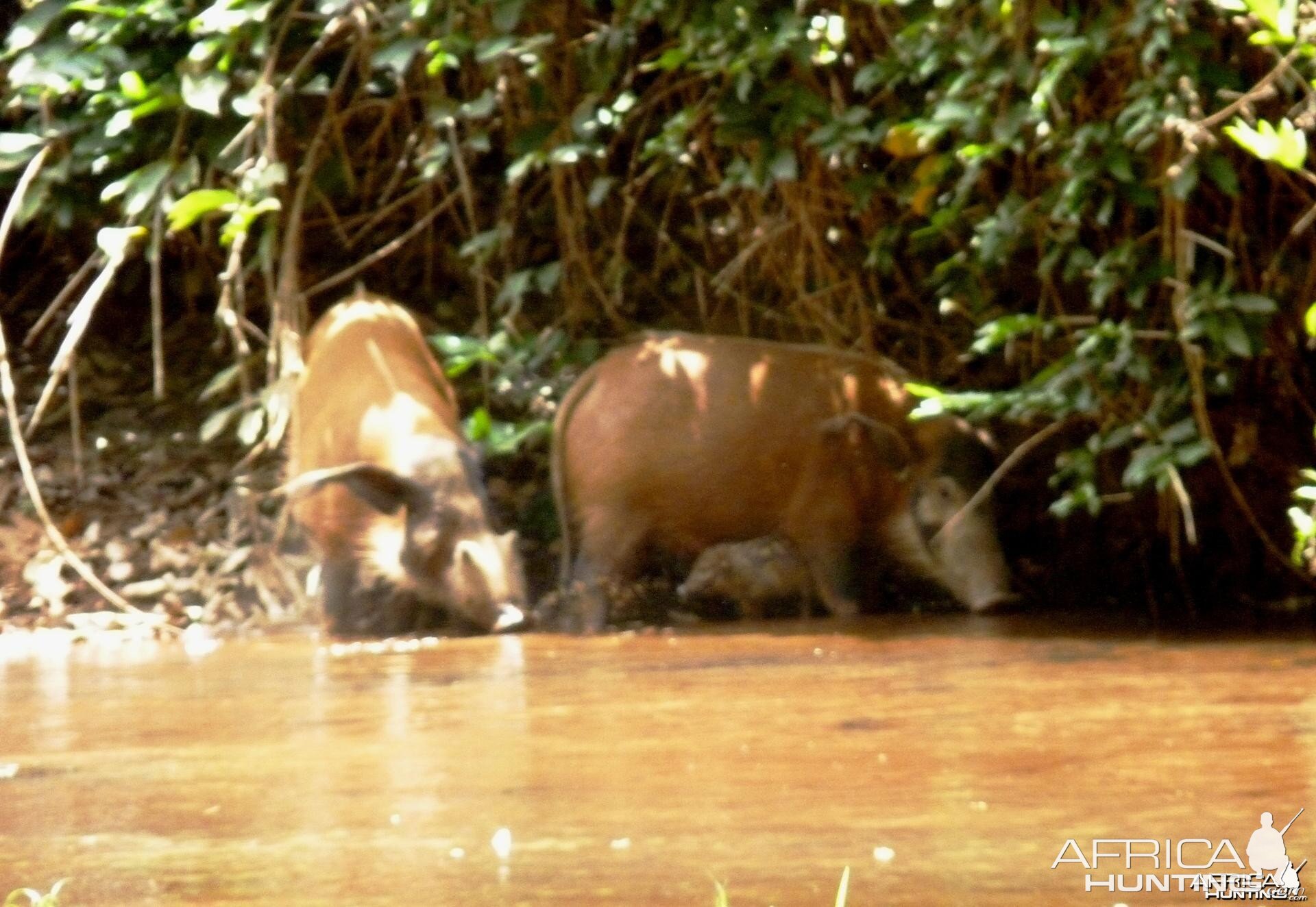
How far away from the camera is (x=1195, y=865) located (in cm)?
186

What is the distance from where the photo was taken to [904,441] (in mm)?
5176

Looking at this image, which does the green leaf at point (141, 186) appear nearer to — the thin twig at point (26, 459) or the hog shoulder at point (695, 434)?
the thin twig at point (26, 459)

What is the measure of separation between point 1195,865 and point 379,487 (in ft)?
11.0

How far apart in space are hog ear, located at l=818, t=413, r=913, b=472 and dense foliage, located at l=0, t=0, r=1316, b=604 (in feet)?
1.39

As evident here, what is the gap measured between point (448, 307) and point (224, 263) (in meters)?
0.90

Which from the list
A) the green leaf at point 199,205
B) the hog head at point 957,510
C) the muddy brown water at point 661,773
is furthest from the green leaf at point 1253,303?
the green leaf at point 199,205

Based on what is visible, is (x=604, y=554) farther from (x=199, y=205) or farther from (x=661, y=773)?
(x=661, y=773)

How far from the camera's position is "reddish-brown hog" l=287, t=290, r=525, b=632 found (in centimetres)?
487

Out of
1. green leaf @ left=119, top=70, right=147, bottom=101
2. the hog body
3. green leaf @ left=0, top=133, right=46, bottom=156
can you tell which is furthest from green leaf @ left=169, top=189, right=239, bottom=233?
the hog body

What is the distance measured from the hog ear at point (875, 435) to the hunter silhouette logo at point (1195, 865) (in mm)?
3046

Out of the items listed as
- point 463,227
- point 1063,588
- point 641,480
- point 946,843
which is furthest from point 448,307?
point 946,843

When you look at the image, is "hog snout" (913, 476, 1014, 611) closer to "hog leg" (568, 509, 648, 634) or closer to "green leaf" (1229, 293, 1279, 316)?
"hog leg" (568, 509, 648, 634)

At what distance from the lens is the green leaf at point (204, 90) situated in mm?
5020

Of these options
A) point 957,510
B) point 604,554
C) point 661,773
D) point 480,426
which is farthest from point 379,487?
point 661,773
